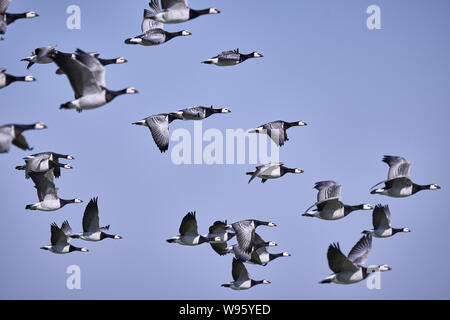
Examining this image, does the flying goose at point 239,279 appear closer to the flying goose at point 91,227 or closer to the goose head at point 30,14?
the flying goose at point 91,227

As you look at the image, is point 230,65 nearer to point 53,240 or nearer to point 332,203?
point 332,203

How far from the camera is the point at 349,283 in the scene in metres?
18.0

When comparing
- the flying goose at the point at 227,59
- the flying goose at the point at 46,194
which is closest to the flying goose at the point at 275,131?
the flying goose at the point at 227,59

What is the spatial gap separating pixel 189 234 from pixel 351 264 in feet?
15.9

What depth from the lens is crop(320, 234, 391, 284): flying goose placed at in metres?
17.1

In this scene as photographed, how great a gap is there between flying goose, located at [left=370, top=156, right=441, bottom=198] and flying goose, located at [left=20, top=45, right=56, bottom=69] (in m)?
7.33

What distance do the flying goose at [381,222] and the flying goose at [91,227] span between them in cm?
609

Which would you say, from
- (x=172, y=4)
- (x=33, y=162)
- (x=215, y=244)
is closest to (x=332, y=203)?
(x=215, y=244)

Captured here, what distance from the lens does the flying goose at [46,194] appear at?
2136 cm

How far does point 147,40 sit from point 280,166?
4081 millimetres

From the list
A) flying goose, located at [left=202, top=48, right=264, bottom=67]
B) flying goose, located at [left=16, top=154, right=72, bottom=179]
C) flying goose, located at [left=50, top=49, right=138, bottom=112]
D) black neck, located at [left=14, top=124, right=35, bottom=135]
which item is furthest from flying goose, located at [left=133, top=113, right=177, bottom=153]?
black neck, located at [left=14, top=124, right=35, bottom=135]

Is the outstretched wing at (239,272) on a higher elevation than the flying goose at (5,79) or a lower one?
lower

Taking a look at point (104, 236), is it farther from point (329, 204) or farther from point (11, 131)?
point (11, 131)

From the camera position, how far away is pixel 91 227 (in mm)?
21688
